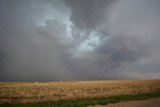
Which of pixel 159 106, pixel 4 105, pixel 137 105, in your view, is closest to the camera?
pixel 159 106

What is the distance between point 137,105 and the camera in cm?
2906

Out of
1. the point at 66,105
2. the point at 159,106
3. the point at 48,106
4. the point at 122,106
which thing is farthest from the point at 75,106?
the point at 159,106

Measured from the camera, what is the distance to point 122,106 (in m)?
28.6

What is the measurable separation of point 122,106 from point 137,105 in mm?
1876

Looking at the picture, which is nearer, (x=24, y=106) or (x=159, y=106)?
(x=159, y=106)

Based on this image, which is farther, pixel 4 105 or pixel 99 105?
pixel 4 105

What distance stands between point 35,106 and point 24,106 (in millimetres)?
1561

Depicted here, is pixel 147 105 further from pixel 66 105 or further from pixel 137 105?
pixel 66 105

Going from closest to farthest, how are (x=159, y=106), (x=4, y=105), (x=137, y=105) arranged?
(x=159, y=106) → (x=137, y=105) → (x=4, y=105)

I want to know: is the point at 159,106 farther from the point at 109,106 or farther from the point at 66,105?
the point at 66,105

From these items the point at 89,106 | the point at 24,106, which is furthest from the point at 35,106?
the point at 89,106

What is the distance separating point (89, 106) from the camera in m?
28.7

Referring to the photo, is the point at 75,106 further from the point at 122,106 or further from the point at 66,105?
the point at 122,106

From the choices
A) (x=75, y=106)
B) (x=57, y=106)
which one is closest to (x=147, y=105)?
(x=75, y=106)
